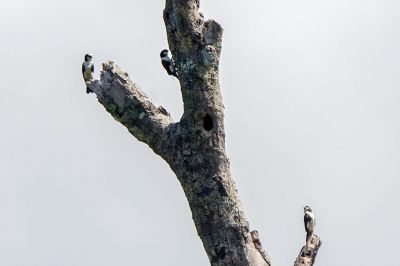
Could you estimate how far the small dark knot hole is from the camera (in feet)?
40.4

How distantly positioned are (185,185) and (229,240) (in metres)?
0.68

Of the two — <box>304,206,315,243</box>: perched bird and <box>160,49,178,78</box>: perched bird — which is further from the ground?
<box>160,49,178,78</box>: perched bird

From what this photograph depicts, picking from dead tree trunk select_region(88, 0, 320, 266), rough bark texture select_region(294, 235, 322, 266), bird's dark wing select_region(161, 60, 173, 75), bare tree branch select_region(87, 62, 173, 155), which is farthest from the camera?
bird's dark wing select_region(161, 60, 173, 75)

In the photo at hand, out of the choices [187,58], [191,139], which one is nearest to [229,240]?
[191,139]

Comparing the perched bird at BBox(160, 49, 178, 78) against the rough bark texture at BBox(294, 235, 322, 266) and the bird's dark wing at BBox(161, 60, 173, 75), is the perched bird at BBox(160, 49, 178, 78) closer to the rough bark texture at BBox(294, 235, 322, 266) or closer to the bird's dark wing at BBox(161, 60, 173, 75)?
the bird's dark wing at BBox(161, 60, 173, 75)

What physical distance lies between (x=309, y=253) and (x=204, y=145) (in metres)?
1.55

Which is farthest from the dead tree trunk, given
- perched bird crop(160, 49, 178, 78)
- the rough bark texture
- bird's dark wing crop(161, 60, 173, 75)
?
bird's dark wing crop(161, 60, 173, 75)

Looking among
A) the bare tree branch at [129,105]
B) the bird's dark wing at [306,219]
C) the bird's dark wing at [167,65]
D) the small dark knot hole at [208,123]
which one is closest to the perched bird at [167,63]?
the bird's dark wing at [167,65]

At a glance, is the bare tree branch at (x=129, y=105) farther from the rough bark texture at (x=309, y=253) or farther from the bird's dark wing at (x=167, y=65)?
the bird's dark wing at (x=167, y=65)

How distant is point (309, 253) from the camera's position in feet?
41.3

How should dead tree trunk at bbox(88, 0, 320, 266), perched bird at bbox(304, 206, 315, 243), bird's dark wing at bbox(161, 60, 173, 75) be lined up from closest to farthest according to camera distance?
dead tree trunk at bbox(88, 0, 320, 266)
perched bird at bbox(304, 206, 315, 243)
bird's dark wing at bbox(161, 60, 173, 75)

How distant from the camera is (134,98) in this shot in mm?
12695

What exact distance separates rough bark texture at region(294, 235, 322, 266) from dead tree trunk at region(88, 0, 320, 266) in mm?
430

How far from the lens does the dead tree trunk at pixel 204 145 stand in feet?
40.0
